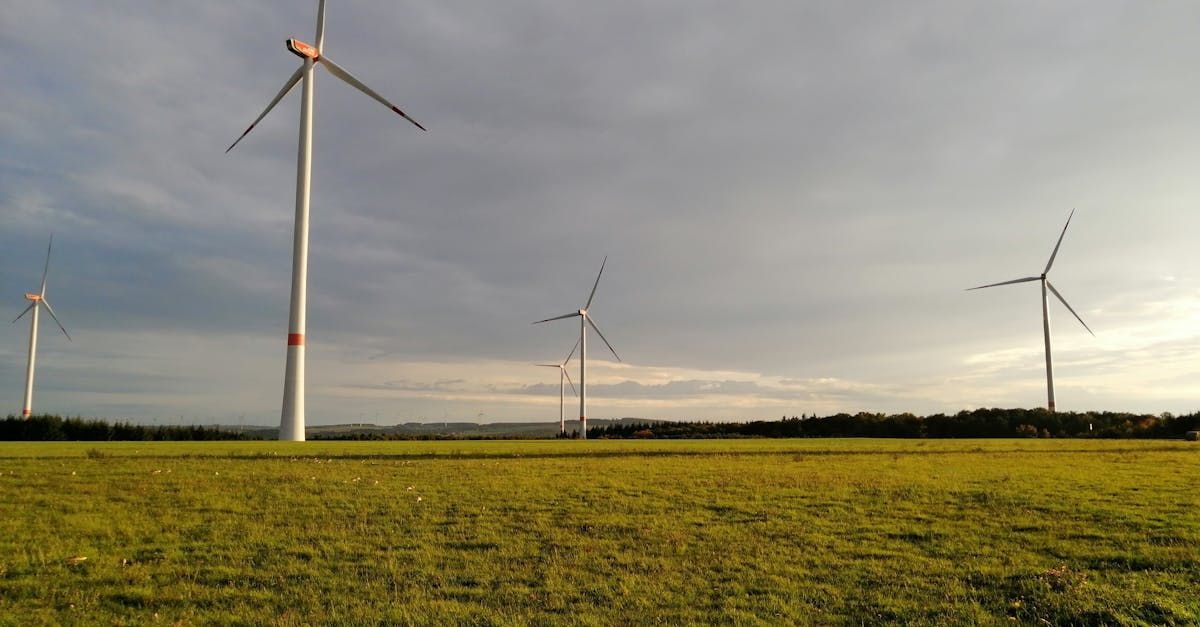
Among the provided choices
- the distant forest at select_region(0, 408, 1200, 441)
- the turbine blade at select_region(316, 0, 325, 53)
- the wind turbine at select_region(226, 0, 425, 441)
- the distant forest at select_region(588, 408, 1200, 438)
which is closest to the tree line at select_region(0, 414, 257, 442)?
the distant forest at select_region(0, 408, 1200, 441)

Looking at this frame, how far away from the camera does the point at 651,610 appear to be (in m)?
11.0

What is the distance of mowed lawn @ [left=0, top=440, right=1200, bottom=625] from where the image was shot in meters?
11.2

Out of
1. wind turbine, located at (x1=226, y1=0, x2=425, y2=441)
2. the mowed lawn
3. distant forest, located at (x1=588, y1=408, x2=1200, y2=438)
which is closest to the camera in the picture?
the mowed lawn

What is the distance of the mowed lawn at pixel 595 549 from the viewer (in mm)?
11219

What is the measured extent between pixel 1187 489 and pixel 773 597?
66.5 feet

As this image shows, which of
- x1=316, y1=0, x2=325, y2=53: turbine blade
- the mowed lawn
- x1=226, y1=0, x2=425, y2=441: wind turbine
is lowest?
the mowed lawn

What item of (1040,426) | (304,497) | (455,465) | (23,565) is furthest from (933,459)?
(1040,426)

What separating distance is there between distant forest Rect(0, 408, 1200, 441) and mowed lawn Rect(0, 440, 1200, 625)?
1977 inches

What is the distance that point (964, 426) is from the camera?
327ft

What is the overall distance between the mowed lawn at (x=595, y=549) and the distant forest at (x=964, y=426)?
69293 mm

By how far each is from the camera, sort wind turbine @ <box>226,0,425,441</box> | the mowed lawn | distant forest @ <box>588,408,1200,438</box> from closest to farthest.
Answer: the mowed lawn
wind turbine @ <box>226,0,425,441</box>
distant forest @ <box>588,408,1200,438</box>

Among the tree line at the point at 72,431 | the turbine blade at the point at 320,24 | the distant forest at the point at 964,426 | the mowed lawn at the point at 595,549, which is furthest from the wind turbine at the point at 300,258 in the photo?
the distant forest at the point at 964,426

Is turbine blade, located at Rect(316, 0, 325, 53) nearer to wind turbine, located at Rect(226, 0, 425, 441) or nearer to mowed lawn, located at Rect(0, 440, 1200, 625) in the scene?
wind turbine, located at Rect(226, 0, 425, 441)

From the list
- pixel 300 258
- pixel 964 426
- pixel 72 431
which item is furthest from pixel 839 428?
pixel 72 431
